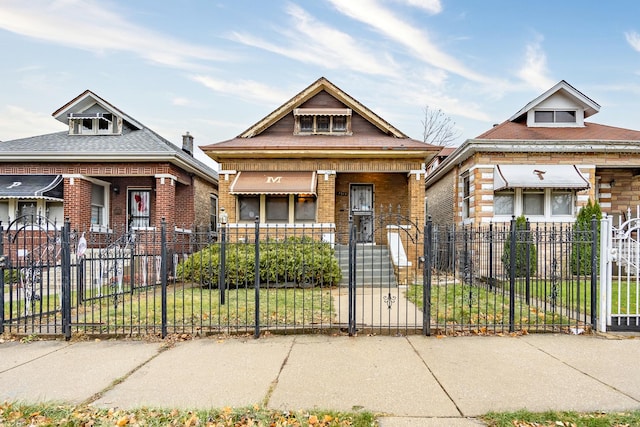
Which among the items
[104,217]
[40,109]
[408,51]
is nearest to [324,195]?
[408,51]

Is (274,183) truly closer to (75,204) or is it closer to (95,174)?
(95,174)

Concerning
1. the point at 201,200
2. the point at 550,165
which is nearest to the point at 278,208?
the point at 201,200

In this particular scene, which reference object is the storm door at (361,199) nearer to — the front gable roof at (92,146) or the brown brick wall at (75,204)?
the front gable roof at (92,146)

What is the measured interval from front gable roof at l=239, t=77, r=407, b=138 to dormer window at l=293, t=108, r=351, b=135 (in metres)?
0.38

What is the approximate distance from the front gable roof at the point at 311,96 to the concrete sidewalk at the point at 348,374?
10.6 m

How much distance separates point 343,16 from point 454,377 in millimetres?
13482

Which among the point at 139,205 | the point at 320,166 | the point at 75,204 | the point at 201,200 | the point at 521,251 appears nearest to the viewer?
the point at 521,251

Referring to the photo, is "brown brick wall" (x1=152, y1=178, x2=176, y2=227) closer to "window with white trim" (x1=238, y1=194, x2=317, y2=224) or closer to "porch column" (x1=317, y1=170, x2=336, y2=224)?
"window with white trim" (x1=238, y1=194, x2=317, y2=224)

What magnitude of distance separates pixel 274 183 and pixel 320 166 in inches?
75.2

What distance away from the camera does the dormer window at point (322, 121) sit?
49.8 feet

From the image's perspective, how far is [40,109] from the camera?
1584cm

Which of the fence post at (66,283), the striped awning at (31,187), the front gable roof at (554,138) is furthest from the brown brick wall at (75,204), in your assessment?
the front gable roof at (554,138)

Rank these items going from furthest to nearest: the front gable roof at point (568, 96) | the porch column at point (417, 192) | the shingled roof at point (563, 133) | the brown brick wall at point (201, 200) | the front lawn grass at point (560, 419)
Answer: the brown brick wall at point (201, 200) < the front gable roof at point (568, 96) < the porch column at point (417, 192) < the shingled roof at point (563, 133) < the front lawn grass at point (560, 419)

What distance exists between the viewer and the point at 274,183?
13.4m
